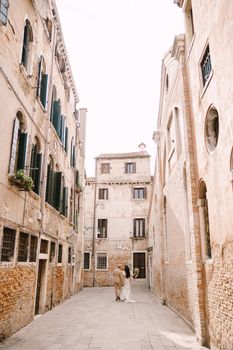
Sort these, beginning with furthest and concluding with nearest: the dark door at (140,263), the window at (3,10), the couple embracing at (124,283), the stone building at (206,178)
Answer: the dark door at (140,263), the couple embracing at (124,283), the window at (3,10), the stone building at (206,178)

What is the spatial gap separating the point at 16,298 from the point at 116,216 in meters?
18.8

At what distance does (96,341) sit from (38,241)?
3840mm

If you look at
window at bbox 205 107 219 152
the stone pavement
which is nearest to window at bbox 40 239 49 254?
the stone pavement

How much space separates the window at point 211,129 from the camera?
21.4 ft

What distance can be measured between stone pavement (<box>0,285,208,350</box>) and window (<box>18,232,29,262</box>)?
5.76 feet

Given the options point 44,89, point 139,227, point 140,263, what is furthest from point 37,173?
point 139,227

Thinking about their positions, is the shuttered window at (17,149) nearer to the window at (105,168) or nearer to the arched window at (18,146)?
the arched window at (18,146)

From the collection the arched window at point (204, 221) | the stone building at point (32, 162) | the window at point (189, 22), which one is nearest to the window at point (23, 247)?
the stone building at point (32, 162)

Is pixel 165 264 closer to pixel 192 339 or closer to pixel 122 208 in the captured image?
pixel 192 339

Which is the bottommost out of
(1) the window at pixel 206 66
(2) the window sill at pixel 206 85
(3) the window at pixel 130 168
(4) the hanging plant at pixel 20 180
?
(4) the hanging plant at pixel 20 180

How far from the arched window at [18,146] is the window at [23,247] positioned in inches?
71.3

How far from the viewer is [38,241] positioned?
9.38m

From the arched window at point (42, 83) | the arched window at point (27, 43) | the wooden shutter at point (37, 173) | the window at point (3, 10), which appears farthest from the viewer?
the arched window at point (42, 83)

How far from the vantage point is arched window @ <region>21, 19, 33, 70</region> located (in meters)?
8.44
